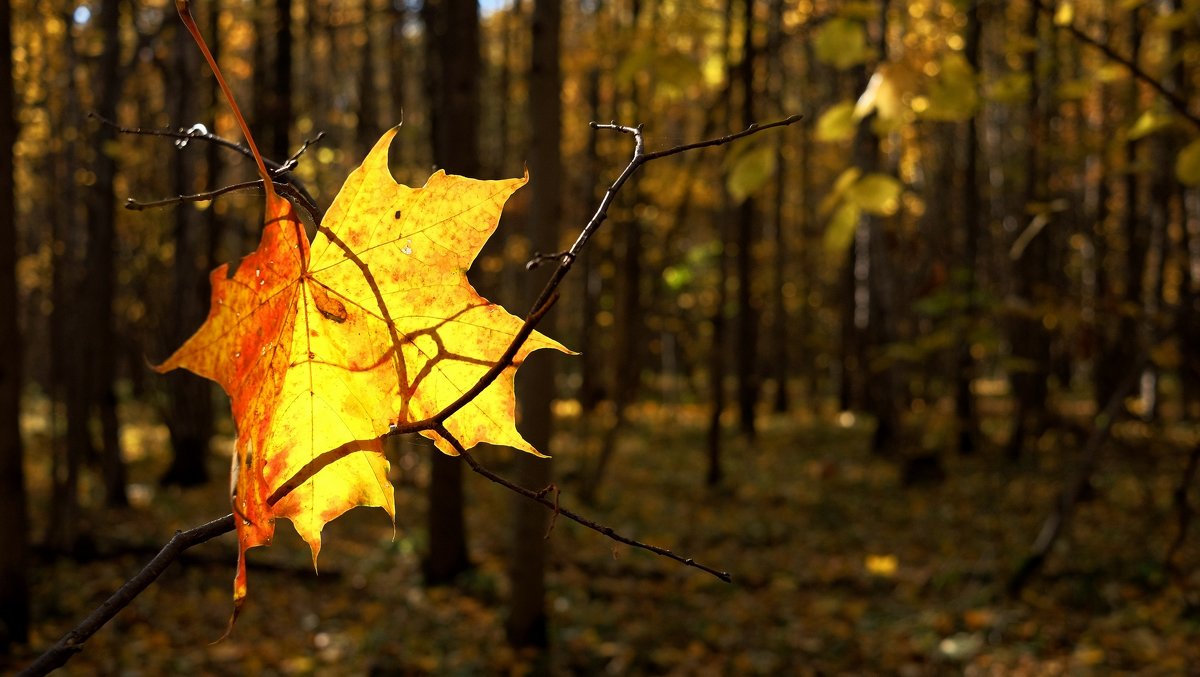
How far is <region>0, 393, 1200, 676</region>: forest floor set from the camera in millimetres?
4727

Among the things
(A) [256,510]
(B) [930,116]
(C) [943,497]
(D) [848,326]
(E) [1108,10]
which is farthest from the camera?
(D) [848,326]

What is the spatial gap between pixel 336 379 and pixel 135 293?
1237cm

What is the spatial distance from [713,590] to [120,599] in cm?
598

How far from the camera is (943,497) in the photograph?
29.8ft

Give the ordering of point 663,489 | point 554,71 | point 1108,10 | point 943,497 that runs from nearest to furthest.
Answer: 1. point 554,71
2. point 943,497
3. point 663,489
4. point 1108,10

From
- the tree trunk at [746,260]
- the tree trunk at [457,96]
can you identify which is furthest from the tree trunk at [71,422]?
the tree trunk at [746,260]

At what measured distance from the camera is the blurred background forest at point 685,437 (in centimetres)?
338

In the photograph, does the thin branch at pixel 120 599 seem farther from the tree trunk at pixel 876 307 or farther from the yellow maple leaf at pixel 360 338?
the tree trunk at pixel 876 307

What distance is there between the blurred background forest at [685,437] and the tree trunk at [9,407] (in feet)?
0.05

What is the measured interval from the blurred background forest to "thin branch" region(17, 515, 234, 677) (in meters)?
0.23

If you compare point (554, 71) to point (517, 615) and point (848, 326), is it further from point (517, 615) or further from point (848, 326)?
point (848, 326)

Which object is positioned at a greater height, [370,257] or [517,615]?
[370,257]

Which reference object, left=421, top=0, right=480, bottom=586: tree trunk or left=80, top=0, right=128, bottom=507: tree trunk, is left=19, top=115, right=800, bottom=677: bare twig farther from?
left=80, top=0, right=128, bottom=507: tree trunk

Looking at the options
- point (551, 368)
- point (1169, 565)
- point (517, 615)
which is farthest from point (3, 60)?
point (1169, 565)
